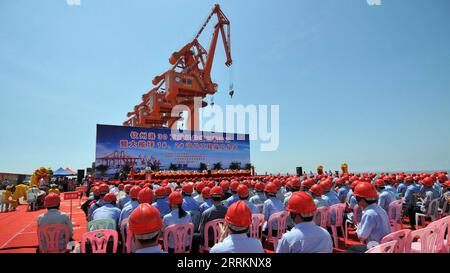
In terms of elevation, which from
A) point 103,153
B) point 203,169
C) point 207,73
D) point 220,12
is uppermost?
point 220,12

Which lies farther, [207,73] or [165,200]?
[207,73]

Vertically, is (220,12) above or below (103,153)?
above

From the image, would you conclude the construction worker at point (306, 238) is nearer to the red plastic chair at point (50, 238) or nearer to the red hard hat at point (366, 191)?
the red hard hat at point (366, 191)

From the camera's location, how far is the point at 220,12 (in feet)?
93.7

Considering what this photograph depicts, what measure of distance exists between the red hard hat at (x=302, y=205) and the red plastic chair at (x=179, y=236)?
183 centimetres

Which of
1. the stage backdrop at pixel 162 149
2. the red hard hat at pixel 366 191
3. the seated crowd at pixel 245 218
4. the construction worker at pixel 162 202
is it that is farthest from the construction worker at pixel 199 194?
the stage backdrop at pixel 162 149

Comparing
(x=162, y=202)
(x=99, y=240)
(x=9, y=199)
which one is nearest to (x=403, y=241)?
(x=99, y=240)

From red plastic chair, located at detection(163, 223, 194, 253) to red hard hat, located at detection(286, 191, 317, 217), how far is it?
1833 mm

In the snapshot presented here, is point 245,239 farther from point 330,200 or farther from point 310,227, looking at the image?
point 330,200

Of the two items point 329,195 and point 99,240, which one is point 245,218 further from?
point 329,195
